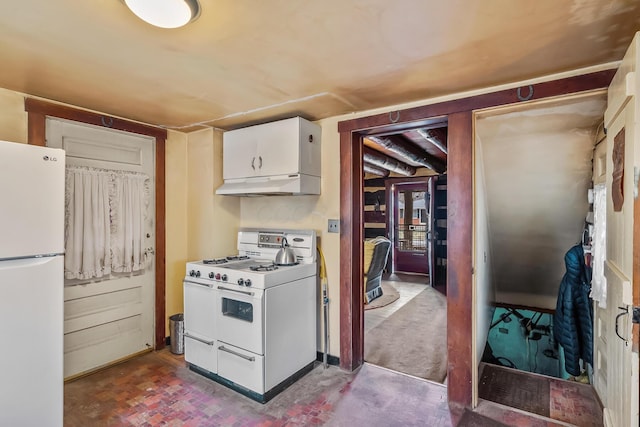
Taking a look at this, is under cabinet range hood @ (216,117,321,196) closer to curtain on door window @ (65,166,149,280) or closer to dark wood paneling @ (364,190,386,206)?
curtain on door window @ (65,166,149,280)

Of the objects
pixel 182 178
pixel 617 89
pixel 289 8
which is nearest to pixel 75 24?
pixel 289 8

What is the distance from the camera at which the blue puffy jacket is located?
2.80 metres

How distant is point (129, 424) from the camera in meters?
2.10

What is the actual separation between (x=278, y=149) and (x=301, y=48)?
1157 mm

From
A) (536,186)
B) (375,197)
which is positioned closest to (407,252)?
(375,197)

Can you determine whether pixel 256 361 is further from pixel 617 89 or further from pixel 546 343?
pixel 546 343

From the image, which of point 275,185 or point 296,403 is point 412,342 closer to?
point 296,403

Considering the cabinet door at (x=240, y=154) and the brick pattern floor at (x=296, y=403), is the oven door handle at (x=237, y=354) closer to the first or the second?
the brick pattern floor at (x=296, y=403)

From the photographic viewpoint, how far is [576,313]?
290 centimetres

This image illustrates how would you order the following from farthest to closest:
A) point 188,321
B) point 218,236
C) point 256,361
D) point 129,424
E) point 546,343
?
point 546,343 → point 218,236 → point 188,321 → point 256,361 → point 129,424

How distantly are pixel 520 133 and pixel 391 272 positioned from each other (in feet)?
17.8

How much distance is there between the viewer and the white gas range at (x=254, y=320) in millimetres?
2352

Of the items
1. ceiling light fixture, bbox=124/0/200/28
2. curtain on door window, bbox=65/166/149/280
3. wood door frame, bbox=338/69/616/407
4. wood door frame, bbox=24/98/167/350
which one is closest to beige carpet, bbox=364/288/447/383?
wood door frame, bbox=338/69/616/407

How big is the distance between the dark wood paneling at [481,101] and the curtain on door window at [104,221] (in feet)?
6.66
